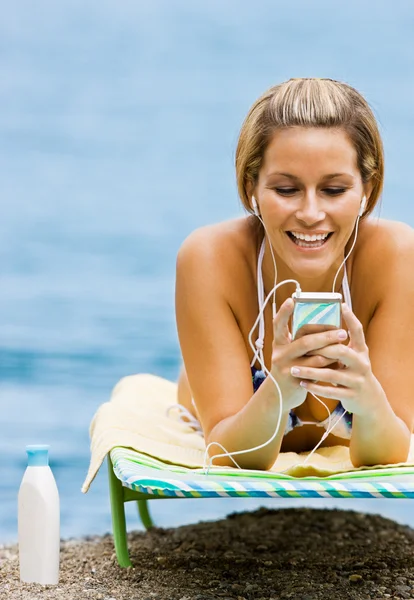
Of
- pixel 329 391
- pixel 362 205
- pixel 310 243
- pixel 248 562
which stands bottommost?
pixel 248 562

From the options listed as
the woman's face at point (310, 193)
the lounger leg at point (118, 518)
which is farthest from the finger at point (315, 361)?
the lounger leg at point (118, 518)

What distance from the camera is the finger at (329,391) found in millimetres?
2582

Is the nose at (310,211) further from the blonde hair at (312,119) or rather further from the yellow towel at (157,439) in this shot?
the yellow towel at (157,439)

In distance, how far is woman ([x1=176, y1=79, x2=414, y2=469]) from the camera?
2.71 m

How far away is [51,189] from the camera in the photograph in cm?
1814

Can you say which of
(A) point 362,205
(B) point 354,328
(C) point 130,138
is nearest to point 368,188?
(A) point 362,205

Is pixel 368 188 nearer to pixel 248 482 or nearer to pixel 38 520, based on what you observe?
pixel 248 482

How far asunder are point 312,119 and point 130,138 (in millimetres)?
16986

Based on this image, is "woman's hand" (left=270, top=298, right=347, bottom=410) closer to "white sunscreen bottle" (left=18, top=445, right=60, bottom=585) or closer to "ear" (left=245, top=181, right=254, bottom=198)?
"ear" (left=245, top=181, right=254, bottom=198)

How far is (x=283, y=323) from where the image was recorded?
8.44ft

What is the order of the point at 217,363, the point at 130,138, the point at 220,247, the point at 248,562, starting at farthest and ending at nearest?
1. the point at 130,138
2. the point at 248,562
3. the point at 220,247
4. the point at 217,363

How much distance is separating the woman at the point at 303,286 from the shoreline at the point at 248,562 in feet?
1.48

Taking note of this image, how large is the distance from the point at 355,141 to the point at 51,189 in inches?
615

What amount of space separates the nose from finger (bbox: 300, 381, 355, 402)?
500mm
